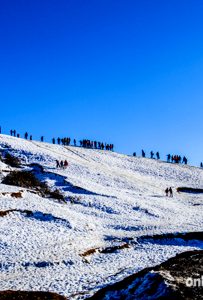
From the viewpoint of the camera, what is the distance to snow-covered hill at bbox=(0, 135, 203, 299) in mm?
27516

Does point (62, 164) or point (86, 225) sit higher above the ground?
point (62, 164)

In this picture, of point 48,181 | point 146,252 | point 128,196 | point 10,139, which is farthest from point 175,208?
point 10,139

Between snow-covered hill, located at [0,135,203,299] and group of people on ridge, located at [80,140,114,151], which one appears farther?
group of people on ridge, located at [80,140,114,151]

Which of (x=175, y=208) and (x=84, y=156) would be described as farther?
(x=84, y=156)

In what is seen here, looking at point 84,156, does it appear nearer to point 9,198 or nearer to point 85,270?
point 9,198

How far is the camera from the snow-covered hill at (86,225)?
27.5 meters

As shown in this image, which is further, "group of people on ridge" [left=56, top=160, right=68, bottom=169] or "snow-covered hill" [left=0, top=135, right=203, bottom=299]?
"group of people on ridge" [left=56, top=160, right=68, bottom=169]

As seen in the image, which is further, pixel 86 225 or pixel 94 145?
pixel 94 145

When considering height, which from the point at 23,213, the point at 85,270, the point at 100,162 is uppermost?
the point at 100,162

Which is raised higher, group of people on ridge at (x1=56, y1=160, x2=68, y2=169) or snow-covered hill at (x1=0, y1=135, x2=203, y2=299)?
group of people on ridge at (x1=56, y1=160, x2=68, y2=169)

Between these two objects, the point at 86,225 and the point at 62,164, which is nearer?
the point at 86,225

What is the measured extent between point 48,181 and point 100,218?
15.0 m

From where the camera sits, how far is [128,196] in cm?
5819

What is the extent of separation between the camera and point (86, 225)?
41250 mm
